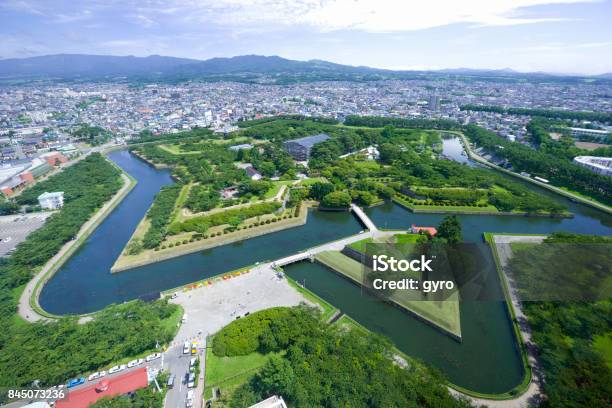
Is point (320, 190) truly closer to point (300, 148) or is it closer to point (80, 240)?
point (300, 148)

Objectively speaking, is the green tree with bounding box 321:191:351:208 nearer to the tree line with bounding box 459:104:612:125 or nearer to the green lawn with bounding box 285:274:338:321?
the green lawn with bounding box 285:274:338:321

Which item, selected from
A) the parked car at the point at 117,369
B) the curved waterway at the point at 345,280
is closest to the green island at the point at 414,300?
the curved waterway at the point at 345,280

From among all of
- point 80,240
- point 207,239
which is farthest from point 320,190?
point 80,240

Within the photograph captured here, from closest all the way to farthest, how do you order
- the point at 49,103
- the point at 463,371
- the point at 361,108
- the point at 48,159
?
the point at 463,371 < the point at 48,159 < the point at 361,108 < the point at 49,103

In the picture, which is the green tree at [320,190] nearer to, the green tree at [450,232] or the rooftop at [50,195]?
the green tree at [450,232]

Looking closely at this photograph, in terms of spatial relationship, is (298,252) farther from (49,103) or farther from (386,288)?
(49,103)

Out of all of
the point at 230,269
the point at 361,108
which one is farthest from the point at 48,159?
the point at 361,108

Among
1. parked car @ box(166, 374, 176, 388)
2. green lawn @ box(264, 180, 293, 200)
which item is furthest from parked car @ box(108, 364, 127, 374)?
green lawn @ box(264, 180, 293, 200)
